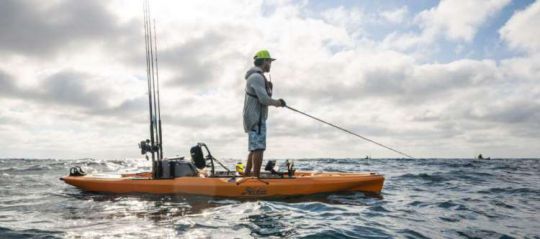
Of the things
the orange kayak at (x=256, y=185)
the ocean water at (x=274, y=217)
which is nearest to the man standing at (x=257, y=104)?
the orange kayak at (x=256, y=185)

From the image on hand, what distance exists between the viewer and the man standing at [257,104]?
27.8 ft

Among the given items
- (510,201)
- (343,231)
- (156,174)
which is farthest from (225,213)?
(510,201)

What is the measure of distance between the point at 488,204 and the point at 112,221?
23.9ft

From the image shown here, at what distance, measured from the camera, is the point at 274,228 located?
516cm

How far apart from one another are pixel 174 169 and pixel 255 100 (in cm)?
266

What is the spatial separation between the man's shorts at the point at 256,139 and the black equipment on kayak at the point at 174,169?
1.89 m

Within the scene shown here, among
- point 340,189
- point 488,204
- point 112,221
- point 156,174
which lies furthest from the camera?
point 156,174

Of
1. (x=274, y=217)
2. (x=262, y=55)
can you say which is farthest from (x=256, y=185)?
(x=262, y=55)

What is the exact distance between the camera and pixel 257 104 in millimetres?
8703

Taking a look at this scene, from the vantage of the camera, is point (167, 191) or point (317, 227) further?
point (167, 191)

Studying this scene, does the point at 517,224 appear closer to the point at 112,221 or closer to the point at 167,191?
the point at 112,221

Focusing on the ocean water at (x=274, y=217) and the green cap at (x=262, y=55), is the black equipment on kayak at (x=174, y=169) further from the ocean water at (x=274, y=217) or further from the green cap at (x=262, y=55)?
the green cap at (x=262, y=55)

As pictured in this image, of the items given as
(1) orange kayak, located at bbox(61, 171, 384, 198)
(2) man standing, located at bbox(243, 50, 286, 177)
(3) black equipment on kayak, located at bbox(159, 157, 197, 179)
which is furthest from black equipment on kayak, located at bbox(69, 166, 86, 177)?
(2) man standing, located at bbox(243, 50, 286, 177)

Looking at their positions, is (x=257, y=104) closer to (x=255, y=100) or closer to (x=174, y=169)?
(x=255, y=100)
